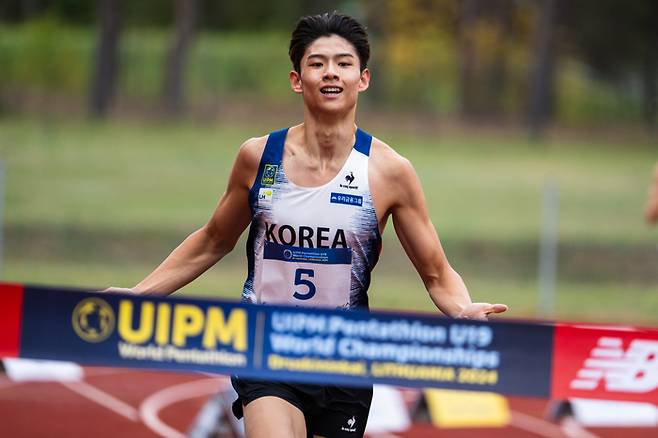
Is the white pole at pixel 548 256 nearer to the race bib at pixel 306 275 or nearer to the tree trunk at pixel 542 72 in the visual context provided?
the tree trunk at pixel 542 72

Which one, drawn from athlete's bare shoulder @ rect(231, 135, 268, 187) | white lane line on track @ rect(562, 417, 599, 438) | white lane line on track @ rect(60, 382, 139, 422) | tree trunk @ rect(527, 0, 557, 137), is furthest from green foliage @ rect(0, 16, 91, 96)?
athlete's bare shoulder @ rect(231, 135, 268, 187)

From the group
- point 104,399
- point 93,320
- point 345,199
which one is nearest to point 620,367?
point 345,199

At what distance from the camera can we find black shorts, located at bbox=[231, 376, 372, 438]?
4090 millimetres

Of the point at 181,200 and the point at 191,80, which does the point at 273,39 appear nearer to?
the point at 191,80

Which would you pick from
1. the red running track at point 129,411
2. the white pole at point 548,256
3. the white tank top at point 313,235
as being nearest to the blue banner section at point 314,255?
the white tank top at point 313,235

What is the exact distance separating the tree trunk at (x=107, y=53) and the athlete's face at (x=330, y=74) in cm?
1589

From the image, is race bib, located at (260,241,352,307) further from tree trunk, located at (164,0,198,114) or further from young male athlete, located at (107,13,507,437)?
tree trunk, located at (164,0,198,114)

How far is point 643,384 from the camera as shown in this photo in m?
3.77

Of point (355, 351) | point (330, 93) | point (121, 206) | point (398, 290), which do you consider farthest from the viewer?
point (121, 206)

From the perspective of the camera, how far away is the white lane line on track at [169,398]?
28.7 ft

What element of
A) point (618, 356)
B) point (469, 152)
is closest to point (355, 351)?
point (618, 356)

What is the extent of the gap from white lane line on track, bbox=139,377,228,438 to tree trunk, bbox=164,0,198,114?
33.9ft

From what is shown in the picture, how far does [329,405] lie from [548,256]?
38.5 feet

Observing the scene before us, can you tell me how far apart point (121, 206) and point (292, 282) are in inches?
543
